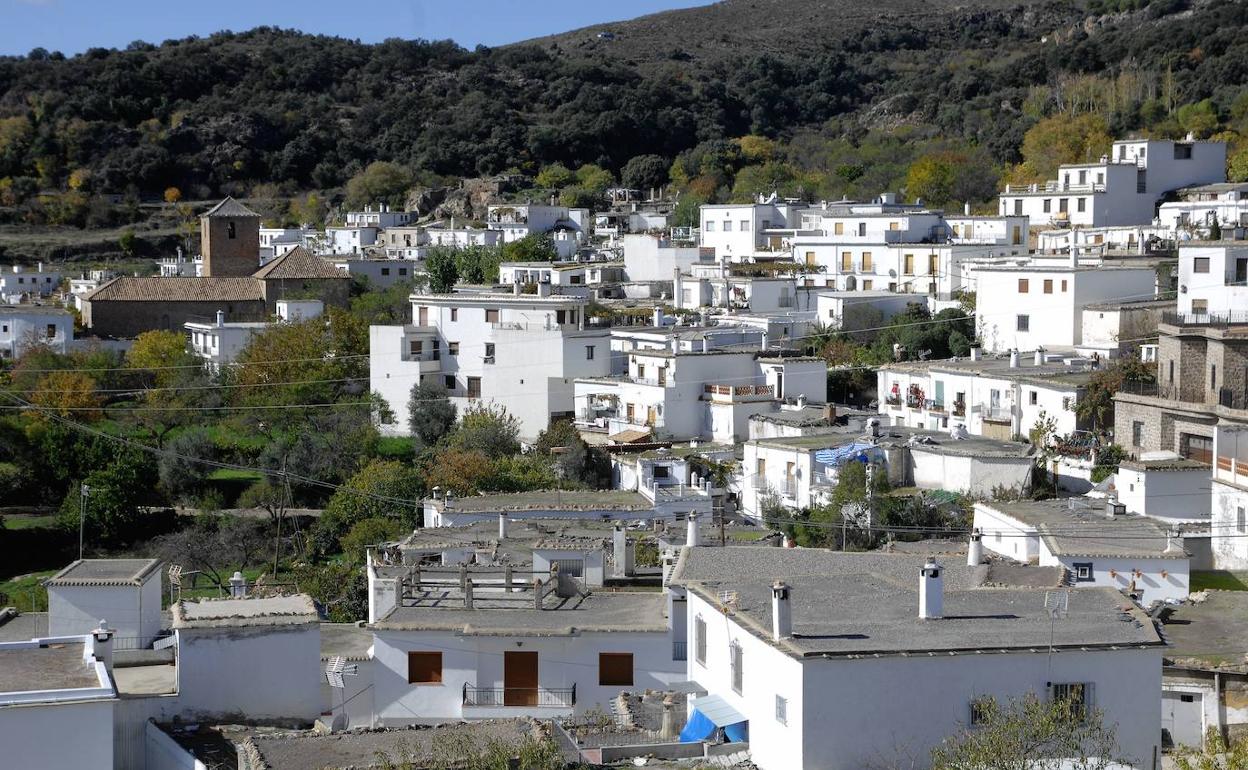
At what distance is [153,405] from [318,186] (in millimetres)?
47777

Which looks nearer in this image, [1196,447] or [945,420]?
[1196,447]

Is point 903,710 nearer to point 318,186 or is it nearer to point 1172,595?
Answer: point 1172,595

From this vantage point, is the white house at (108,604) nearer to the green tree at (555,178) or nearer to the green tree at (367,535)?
the green tree at (367,535)

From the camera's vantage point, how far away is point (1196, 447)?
26641 millimetres

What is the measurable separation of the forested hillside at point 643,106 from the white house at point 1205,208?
14.8ft

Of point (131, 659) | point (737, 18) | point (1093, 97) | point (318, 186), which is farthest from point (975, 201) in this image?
point (737, 18)

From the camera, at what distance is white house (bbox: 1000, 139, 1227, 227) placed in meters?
47.9

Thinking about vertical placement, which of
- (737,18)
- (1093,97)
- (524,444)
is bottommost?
(524,444)

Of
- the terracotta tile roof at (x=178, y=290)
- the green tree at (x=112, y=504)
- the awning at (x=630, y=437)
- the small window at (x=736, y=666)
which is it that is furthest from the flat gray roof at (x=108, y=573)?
the terracotta tile roof at (x=178, y=290)

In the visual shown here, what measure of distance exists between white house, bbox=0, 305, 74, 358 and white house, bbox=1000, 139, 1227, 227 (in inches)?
1059

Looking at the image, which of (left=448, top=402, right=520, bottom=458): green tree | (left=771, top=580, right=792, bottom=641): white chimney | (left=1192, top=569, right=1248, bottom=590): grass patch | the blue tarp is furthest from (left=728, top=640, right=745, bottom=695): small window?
(left=448, top=402, right=520, bottom=458): green tree

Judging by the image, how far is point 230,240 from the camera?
62.3 meters

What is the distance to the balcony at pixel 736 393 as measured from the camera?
35.4m

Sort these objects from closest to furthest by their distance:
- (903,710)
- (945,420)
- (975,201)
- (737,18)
→ (903,710) → (945,420) → (975,201) → (737,18)
